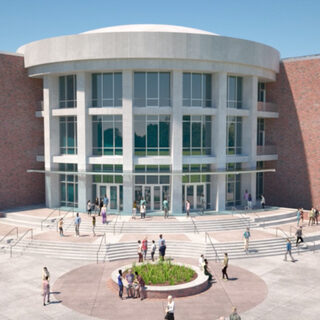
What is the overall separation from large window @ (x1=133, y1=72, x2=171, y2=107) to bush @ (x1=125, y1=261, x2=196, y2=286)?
1646 centimetres

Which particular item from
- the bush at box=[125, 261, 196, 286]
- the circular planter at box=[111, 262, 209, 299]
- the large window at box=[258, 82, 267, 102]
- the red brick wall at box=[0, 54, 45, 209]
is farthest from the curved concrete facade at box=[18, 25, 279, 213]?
the circular planter at box=[111, 262, 209, 299]

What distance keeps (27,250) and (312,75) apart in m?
29.6

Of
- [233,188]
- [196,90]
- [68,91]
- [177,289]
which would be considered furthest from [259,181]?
[177,289]

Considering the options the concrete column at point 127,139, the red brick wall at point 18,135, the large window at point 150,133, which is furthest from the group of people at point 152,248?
the red brick wall at point 18,135

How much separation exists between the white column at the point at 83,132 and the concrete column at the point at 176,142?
776 centimetres

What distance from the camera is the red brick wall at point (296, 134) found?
116ft

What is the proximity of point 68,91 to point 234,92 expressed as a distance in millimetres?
15910

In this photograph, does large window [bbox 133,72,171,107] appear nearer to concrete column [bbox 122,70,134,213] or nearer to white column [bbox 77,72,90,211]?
concrete column [bbox 122,70,134,213]

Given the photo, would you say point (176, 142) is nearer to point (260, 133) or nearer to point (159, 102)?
point (159, 102)

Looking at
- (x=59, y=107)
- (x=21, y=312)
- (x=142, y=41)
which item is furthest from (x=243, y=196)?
(x=21, y=312)

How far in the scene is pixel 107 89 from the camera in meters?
33.0

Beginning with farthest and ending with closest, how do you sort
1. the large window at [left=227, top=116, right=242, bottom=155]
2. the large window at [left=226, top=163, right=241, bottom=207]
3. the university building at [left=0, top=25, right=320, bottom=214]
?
the large window at [left=226, top=163, right=241, bottom=207], the large window at [left=227, top=116, right=242, bottom=155], the university building at [left=0, top=25, right=320, bottom=214]

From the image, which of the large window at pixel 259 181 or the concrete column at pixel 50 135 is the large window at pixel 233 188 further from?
the concrete column at pixel 50 135

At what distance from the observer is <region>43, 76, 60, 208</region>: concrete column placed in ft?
114
